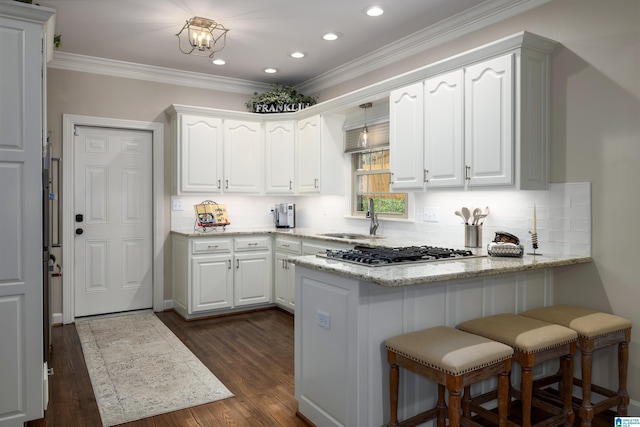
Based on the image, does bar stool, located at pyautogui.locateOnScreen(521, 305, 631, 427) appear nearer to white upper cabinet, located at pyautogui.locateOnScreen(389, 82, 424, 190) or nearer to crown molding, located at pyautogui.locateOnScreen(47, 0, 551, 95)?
white upper cabinet, located at pyautogui.locateOnScreen(389, 82, 424, 190)

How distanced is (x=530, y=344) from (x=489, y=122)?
152 cm

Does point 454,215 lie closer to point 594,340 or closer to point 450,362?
point 594,340

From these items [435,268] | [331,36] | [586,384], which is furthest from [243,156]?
[586,384]

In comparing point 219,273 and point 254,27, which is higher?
point 254,27

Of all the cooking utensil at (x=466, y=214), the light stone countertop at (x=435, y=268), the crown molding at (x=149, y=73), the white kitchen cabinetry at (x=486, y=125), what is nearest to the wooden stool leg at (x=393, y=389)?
the light stone countertop at (x=435, y=268)

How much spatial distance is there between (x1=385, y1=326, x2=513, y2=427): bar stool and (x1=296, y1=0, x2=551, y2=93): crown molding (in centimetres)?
239

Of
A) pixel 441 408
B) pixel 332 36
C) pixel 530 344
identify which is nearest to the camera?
pixel 530 344

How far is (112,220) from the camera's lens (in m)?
4.88

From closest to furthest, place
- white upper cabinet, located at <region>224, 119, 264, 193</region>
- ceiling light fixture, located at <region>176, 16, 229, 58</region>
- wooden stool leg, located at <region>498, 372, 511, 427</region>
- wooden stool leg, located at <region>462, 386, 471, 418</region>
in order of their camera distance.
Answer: wooden stool leg, located at <region>498, 372, 511, 427</region>
wooden stool leg, located at <region>462, 386, 471, 418</region>
ceiling light fixture, located at <region>176, 16, 229, 58</region>
white upper cabinet, located at <region>224, 119, 264, 193</region>

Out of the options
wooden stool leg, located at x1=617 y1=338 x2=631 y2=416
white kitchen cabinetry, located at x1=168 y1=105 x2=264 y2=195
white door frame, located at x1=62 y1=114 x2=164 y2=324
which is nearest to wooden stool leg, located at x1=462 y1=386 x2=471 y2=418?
wooden stool leg, located at x1=617 y1=338 x2=631 y2=416

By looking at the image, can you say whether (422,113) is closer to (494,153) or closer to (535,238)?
(494,153)

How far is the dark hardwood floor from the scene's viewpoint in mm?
2605

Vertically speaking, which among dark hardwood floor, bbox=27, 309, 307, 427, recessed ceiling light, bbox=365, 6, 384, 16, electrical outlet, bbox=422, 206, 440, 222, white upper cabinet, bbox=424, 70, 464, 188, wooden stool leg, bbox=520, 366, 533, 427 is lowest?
dark hardwood floor, bbox=27, 309, 307, 427

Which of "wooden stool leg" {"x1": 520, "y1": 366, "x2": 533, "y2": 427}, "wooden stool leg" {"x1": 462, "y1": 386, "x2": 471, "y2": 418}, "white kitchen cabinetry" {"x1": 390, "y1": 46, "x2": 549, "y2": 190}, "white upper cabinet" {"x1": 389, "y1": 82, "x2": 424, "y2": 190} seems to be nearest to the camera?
"wooden stool leg" {"x1": 520, "y1": 366, "x2": 533, "y2": 427}
